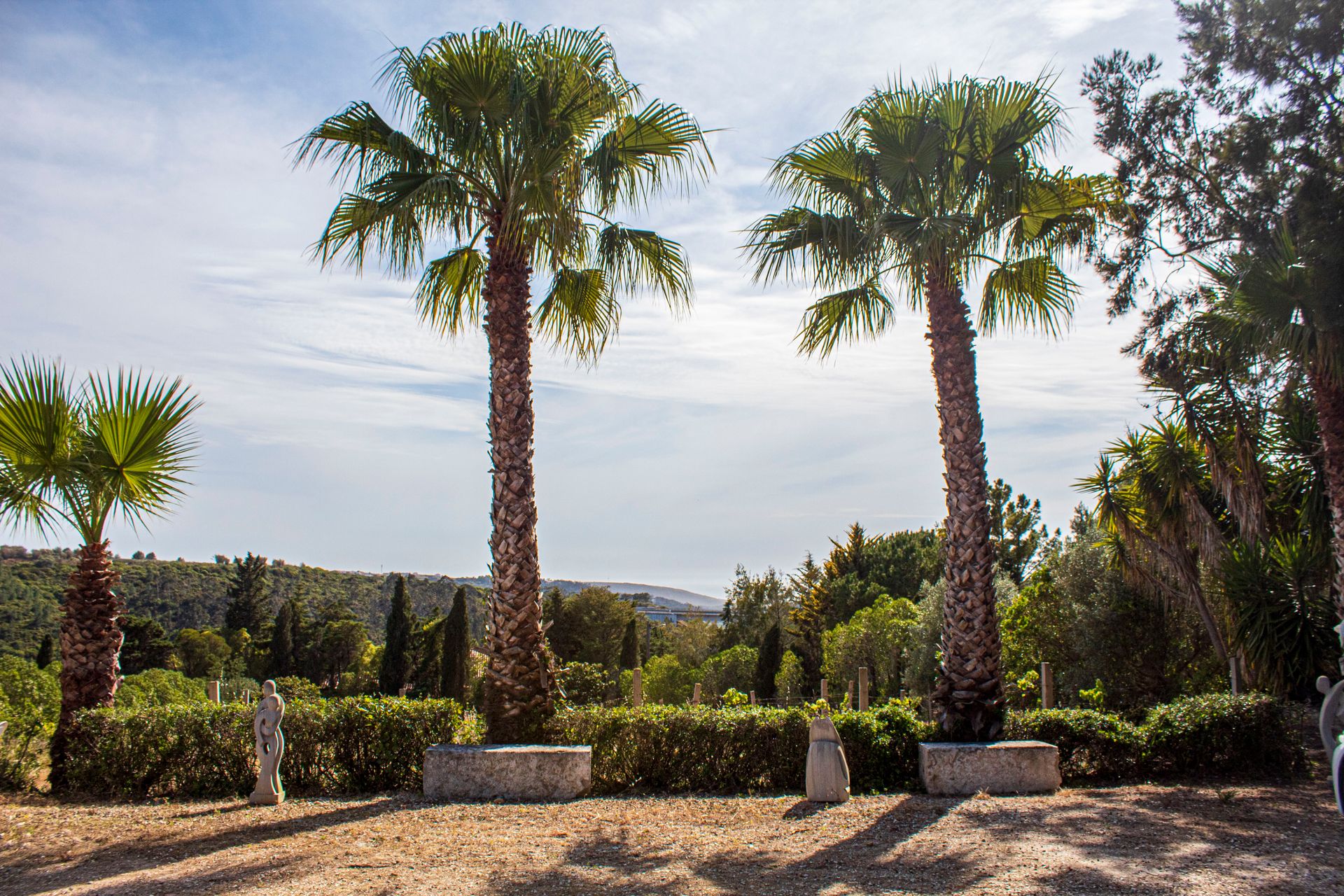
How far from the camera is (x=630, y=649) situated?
36719 millimetres

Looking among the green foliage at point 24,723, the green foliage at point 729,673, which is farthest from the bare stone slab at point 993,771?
the green foliage at point 729,673

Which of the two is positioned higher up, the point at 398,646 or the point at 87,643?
the point at 87,643

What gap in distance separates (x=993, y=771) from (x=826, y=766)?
1.60 meters

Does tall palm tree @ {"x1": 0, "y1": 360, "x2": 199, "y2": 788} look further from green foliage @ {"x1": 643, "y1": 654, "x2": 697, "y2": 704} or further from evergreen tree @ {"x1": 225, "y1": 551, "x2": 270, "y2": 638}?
evergreen tree @ {"x1": 225, "y1": 551, "x2": 270, "y2": 638}

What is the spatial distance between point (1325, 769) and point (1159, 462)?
619 centimetres

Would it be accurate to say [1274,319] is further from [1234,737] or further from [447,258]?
[447,258]

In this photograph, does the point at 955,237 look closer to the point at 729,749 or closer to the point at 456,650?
the point at 729,749

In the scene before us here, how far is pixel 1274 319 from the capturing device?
379 inches

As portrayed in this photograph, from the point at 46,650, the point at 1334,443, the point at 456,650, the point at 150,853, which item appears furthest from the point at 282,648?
the point at 1334,443

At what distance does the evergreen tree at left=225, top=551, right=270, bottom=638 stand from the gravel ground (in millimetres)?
39903

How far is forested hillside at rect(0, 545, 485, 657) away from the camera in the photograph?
1378 inches

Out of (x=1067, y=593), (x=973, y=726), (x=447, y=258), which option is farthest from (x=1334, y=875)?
(x=1067, y=593)

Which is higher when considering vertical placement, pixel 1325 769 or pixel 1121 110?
pixel 1121 110

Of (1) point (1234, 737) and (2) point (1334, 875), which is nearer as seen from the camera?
(2) point (1334, 875)
